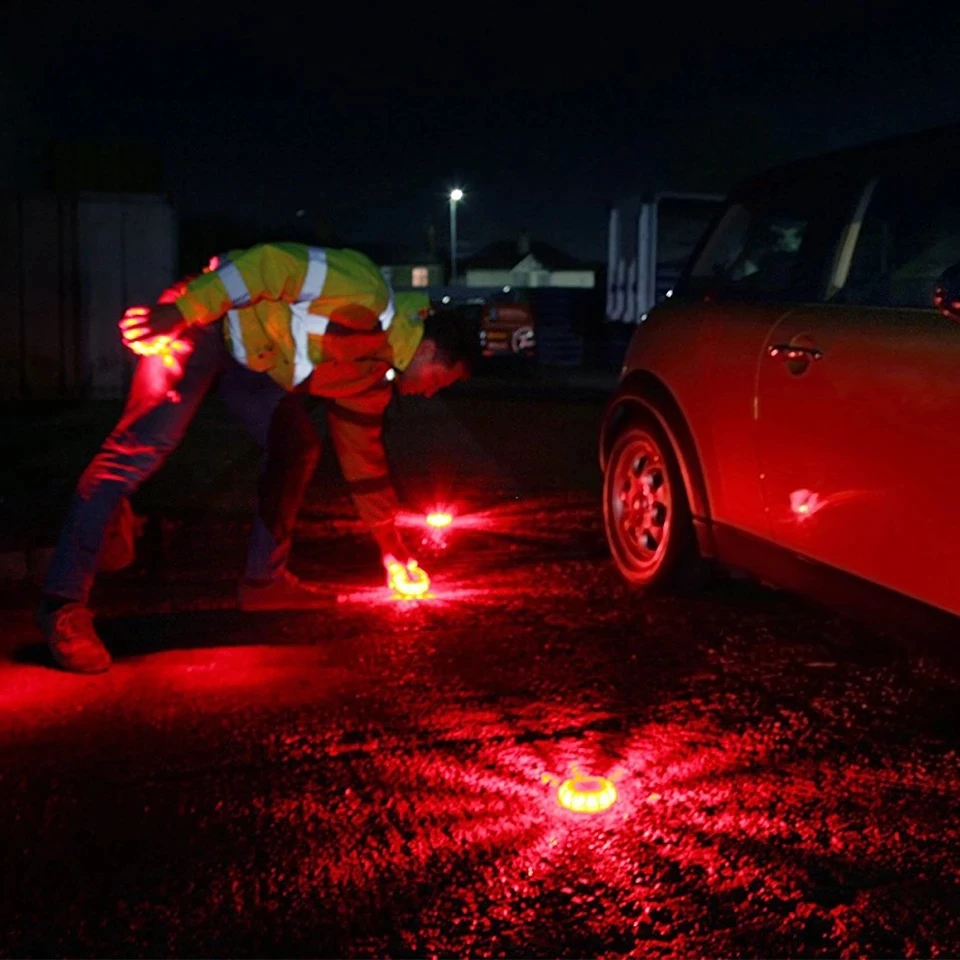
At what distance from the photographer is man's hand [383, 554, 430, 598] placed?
606 centimetres

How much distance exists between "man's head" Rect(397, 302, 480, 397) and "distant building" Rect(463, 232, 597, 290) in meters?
89.7

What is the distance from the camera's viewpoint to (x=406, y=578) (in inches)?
241

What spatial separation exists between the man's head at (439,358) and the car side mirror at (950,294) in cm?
193

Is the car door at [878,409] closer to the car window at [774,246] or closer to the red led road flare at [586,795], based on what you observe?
the car window at [774,246]

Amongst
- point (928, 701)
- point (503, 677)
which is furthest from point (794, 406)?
point (503, 677)

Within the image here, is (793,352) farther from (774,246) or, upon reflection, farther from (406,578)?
(406,578)

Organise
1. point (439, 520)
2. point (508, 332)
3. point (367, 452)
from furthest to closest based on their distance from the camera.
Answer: point (508, 332) → point (439, 520) → point (367, 452)

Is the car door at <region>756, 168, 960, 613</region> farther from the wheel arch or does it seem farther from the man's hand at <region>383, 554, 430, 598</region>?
the man's hand at <region>383, 554, 430, 598</region>

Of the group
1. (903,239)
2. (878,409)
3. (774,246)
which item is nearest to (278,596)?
(774,246)

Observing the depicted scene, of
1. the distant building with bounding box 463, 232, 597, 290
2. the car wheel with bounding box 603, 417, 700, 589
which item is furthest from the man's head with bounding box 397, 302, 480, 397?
the distant building with bounding box 463, 232, 597, 290

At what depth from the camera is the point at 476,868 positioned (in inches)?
131

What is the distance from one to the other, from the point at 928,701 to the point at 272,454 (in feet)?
8.87

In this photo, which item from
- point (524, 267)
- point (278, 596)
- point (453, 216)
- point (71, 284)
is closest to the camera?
point (278, 596)

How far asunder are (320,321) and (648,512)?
1.80 metres
